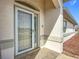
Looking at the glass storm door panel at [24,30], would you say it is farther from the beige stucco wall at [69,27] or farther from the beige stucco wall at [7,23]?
the beige stucco wall at [69,27]

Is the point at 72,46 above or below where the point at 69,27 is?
below

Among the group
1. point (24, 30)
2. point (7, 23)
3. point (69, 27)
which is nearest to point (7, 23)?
point (7, 23)

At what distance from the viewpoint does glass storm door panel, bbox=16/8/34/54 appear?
310 centimetres

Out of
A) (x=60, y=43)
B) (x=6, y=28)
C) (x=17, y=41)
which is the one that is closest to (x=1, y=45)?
(x=6, y=28)

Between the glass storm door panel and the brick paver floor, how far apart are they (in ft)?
4.93

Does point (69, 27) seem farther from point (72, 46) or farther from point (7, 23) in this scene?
point (7, 23)

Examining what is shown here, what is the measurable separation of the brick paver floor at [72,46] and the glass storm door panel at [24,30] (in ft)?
4.93

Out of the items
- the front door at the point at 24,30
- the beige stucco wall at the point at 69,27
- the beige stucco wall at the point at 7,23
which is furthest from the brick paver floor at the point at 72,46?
the beige stucco wall at the point at 7,23

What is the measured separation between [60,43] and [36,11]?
69.8 inches

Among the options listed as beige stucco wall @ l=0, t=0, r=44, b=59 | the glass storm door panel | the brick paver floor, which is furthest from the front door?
the brick paver floor

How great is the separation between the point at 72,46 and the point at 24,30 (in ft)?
6.89

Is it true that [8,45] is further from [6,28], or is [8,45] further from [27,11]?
[27,11]

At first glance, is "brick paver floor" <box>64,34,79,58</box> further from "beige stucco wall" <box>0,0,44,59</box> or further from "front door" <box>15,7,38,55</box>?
"beige stucco wall" <box>0,0,44,59</box>

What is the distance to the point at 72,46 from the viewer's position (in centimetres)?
383
